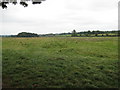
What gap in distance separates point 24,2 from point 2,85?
4.05 meters

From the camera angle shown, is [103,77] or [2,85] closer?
[2,85]

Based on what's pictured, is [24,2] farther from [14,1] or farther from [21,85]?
[21,85]

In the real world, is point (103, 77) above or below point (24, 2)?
below

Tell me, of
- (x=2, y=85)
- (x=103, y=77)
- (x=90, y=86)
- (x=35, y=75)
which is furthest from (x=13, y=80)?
(x=103, y=77)

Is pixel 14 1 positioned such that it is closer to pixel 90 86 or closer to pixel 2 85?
pixel 2 85

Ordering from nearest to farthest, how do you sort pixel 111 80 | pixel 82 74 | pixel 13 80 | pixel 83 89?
pixel 83 89
pixel 13 80
pixel 111 80
pixel 82 74

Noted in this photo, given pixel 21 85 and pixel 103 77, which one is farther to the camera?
pixel 103 77

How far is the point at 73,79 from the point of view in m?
6.88

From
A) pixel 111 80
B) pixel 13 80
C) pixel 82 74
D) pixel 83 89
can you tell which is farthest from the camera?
pixel 82 74

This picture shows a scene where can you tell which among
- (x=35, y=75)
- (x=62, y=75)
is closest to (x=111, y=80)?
(x=62, y=75)

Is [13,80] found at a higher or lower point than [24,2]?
lower

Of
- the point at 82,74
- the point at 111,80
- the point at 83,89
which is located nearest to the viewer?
the point at 83,89

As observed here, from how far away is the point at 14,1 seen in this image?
23.0 ft

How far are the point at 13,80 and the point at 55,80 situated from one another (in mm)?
1857
